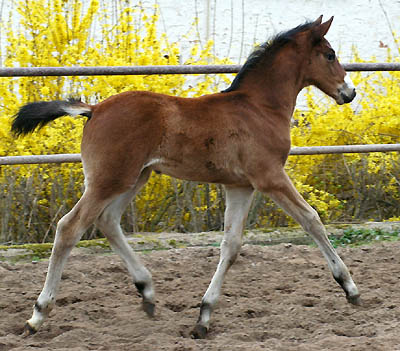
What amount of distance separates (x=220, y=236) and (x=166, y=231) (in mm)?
570

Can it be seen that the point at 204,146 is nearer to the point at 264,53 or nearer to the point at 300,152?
the point at 264,53

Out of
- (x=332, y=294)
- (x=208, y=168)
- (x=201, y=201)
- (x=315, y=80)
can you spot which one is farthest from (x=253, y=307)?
(x=201, y=201)

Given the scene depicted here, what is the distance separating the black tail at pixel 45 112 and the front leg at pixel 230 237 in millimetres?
943

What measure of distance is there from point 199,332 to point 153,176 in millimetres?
2552

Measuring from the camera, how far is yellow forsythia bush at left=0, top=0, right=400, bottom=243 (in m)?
5.86

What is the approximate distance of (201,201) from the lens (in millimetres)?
6082

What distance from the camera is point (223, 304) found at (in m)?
4.13

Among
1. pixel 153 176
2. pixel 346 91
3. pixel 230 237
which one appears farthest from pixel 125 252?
pixel 153 176

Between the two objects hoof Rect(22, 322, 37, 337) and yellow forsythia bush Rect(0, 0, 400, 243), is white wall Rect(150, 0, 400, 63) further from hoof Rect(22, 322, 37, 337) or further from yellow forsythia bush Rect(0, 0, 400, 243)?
hoof Rect(22, 322, 37, 337)

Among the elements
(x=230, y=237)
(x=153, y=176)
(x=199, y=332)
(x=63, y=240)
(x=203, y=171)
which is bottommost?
(x=153, y=176)

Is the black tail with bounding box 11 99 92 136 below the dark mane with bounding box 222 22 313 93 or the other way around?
below

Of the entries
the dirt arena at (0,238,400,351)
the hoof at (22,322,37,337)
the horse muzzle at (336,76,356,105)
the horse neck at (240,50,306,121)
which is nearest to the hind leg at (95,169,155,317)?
the dirt arena at (0,238,400,351)

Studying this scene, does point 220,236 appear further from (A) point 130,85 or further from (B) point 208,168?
(B) point 208,168

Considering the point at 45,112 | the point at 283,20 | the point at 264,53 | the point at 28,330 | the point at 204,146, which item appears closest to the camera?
the point at 28,330
